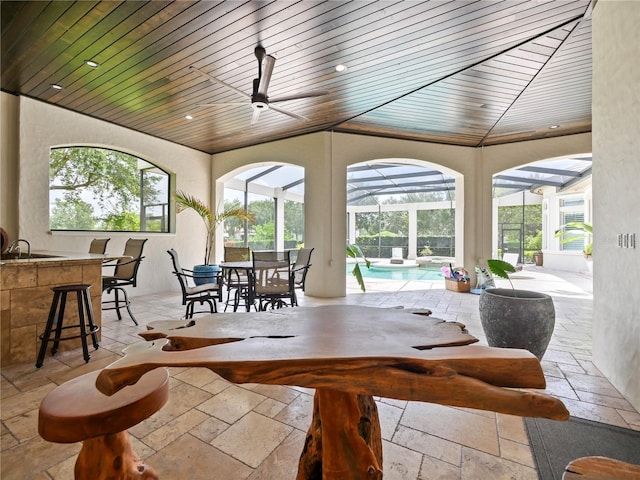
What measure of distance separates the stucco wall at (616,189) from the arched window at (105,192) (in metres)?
6.74

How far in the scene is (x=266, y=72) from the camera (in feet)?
10.6

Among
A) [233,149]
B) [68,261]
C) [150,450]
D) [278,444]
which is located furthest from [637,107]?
[233,149]

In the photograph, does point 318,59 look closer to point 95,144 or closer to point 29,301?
point 29,301

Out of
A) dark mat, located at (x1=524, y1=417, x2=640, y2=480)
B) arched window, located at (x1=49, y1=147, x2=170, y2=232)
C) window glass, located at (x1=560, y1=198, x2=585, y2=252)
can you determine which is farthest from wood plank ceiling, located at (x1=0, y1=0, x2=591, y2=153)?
window glass, located at (x1=560, y1=198, x2=585, y2=252)

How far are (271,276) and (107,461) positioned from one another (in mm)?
2654

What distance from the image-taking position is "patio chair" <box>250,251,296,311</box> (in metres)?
3.58

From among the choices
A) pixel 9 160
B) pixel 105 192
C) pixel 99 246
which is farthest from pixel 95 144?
pixel 99 246

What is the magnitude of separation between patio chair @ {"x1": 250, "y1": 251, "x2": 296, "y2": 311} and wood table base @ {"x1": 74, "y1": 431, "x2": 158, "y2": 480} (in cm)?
252

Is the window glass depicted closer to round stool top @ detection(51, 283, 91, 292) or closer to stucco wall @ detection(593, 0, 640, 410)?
stucco wall @ detection(593, 0, 640, 410)

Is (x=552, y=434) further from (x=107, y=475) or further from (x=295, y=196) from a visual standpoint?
(x=295, y=196)

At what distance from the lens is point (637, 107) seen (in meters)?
1.99

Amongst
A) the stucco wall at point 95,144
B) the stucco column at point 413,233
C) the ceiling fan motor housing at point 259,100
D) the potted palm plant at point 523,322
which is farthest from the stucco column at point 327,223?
the stucco column at point 413,233

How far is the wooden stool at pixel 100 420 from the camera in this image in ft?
2.94

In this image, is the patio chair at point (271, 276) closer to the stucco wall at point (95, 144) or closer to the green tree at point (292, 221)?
the stucco wall at point (95, 144)
